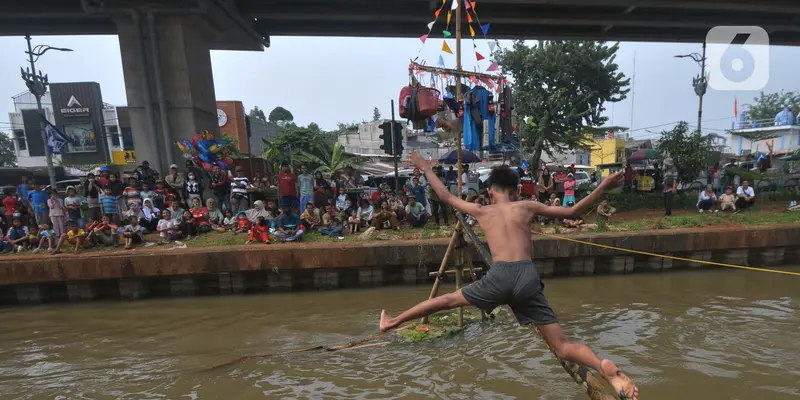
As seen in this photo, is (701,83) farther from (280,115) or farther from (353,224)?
(280,115)

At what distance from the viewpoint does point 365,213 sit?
8.87 meters

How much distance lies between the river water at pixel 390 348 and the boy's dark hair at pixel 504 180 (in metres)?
2.10

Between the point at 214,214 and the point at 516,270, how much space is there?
8.33 meters

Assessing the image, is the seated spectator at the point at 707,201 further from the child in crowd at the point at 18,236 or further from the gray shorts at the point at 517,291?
the child in crowd at the point at 18,236

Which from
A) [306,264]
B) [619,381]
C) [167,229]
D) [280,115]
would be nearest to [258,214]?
[167,229]

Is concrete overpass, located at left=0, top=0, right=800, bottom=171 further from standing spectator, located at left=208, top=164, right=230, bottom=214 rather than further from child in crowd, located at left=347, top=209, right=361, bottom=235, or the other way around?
child in crowd, located at left=347, top=209, right=361, bottom=235

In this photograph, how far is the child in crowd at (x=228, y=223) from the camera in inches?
342

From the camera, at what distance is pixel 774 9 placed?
13328mm

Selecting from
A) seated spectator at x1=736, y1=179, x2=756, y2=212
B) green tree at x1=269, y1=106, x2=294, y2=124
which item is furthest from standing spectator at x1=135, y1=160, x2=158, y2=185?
green tree at x1=269, y1=106, x2=294, y2=124

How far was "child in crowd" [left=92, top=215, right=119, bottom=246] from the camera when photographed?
305 inches

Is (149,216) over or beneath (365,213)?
over

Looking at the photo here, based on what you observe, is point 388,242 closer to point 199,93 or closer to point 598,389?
point 598,389

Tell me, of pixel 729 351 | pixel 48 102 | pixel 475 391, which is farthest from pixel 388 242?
pixel 48 102

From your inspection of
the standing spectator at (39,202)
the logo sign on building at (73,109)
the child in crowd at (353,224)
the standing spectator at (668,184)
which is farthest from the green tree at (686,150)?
the logo sign on building at (73,109)
